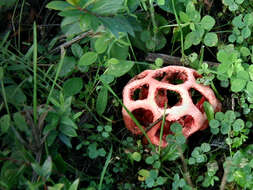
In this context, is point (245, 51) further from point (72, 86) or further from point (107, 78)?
point (72, 86)

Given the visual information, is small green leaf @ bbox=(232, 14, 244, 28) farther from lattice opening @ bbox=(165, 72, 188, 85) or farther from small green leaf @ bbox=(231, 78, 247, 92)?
lattice opening @ bbox=(165, 72, 188, 85)

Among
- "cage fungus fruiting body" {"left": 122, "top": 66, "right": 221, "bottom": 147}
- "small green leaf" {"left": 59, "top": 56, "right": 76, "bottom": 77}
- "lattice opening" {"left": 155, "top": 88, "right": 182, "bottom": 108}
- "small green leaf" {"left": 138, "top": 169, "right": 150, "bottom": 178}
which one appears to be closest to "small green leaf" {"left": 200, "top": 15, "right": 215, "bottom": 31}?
"cage fungus fruiting body" {"left": 122, "top": 66, "right": 221, "bottom": 147}

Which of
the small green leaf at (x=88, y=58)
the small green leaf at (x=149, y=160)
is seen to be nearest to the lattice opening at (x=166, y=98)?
the small green leaf at (x=149, y=160)

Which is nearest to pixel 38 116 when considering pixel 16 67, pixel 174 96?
pixel 16 67

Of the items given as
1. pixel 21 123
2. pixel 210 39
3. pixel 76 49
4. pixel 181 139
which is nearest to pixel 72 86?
pixel 76 49

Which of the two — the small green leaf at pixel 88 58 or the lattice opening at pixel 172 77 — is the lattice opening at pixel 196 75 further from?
the small green leaf at pixel 88 58
